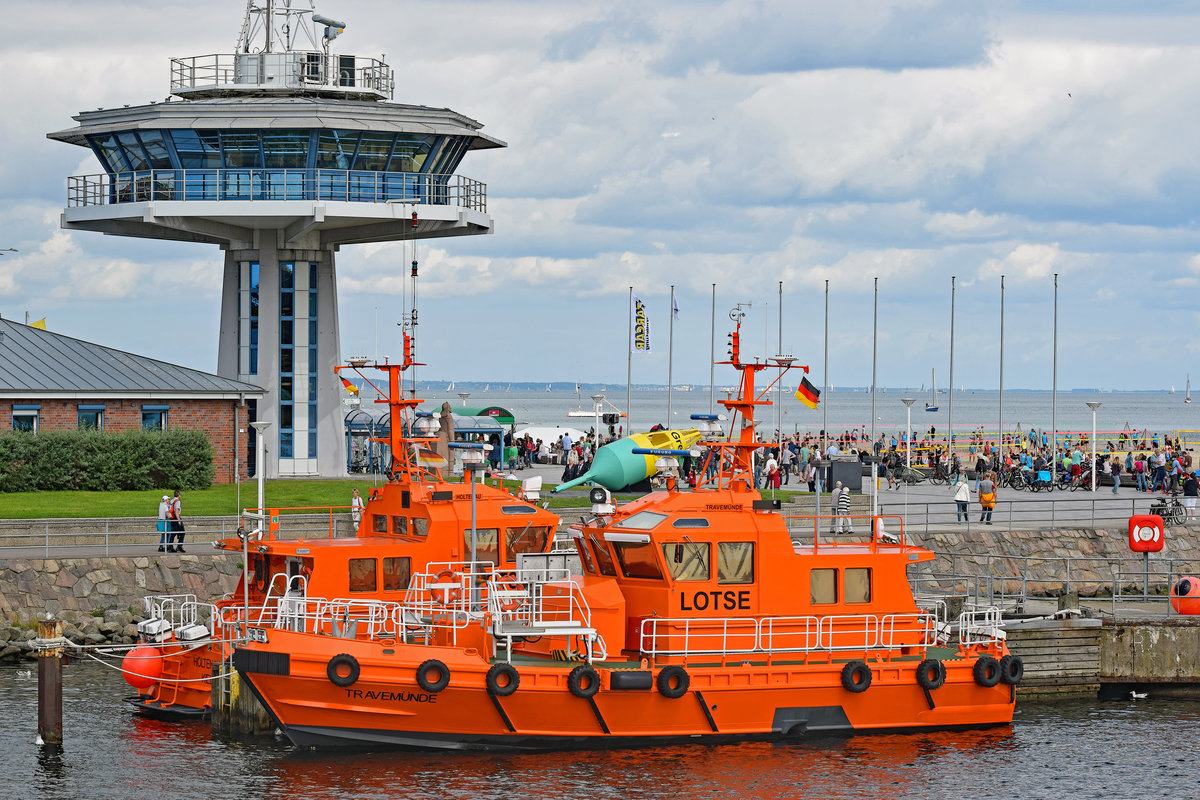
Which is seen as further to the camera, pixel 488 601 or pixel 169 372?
pixel 169 372

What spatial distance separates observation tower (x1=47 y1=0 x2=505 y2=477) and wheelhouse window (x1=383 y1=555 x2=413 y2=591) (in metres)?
23.4

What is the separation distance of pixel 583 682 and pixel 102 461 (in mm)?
24260

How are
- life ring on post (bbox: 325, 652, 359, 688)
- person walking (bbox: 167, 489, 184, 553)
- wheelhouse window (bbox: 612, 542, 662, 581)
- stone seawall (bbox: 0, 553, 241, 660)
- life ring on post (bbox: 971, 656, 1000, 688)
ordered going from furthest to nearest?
person walking (bbox: 167, 489, 184, 553), stone seawall (bbox: 0, 553, 241, 660), life ring on post (bbox: 971, 656, 1000, 688), wheelhouse window (bbox: 612, 542, 662, 581), life ring on post (bbox: 325, 652, 359, 688)

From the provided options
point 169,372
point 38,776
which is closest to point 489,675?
point 38,776

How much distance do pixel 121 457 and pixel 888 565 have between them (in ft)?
84.5

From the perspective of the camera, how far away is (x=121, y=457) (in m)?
44.0

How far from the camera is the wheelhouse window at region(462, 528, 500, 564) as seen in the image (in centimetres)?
2741

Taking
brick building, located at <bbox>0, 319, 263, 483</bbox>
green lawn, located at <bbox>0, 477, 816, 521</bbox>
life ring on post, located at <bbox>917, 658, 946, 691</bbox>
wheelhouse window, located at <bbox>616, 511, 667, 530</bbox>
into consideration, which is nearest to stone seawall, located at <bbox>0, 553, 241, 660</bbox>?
green lawn, located at <bbox>0, 477, 816, 521</bbox>

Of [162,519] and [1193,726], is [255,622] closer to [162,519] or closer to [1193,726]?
[162,519]

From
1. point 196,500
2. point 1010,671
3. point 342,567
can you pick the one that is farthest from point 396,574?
point 196,500

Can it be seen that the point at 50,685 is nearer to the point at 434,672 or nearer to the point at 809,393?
the point at 434,672

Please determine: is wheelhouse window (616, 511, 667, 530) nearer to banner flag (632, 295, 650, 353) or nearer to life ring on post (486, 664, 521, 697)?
life ring on post (486, 664, 521, 697)

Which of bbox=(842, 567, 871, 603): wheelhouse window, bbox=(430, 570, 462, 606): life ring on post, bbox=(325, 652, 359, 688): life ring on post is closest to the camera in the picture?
bbox=(325, 652, 359, 688): life ring on post

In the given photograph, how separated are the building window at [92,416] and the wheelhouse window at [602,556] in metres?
25.0
